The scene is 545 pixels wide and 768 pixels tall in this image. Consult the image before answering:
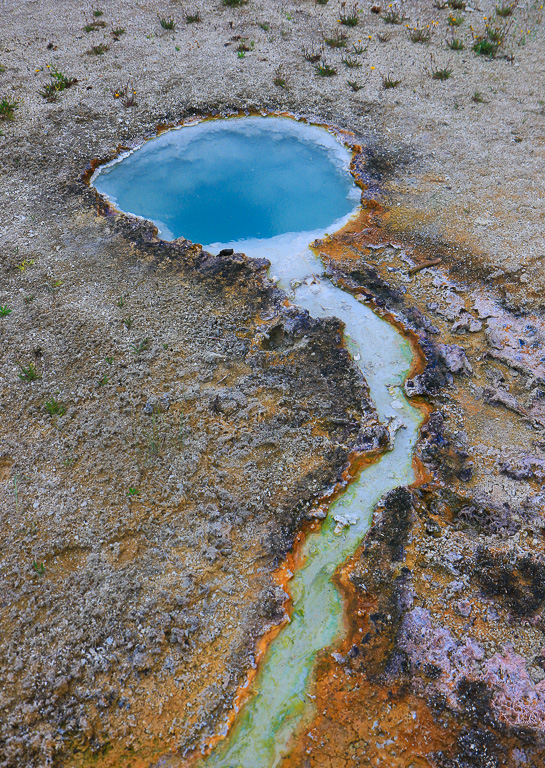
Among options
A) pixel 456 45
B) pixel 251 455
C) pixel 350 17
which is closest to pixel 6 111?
pixel 350 17

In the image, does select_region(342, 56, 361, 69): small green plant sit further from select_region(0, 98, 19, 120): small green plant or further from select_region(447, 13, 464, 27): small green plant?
select_region(0, 98, 19, 120): small green plant

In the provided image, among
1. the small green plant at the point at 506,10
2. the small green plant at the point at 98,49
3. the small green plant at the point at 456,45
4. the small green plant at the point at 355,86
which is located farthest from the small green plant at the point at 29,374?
the small green plant at the point at 506,10

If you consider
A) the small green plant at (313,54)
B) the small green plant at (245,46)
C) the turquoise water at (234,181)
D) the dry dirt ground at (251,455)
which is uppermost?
the small green plant at (245,46)

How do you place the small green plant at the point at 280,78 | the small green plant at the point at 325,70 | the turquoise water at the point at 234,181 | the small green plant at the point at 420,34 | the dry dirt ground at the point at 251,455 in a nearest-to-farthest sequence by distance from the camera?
the dry dirt ground at the point at 251,455
the turquoise water at the point at 234,181
the small green plant at the point at 280,78
the small green plant at the point at 325,70
the small green plant at the point at 420,34

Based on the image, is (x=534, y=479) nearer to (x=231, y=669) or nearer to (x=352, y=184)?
(x=231, y=669)

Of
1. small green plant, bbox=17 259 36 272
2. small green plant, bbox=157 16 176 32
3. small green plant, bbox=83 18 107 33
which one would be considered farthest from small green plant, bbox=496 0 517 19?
small green plant, bbox=17 259 36 272

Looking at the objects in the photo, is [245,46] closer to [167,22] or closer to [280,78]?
[280,78]

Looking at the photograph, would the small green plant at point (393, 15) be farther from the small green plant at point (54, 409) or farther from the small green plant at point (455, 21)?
the small green plant at point (54, 409)
